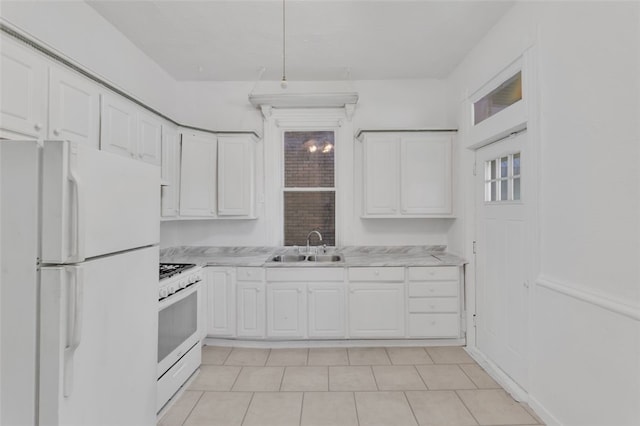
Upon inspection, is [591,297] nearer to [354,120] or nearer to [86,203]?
[86,203]

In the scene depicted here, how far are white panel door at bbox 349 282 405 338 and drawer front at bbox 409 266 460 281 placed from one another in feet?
0.58

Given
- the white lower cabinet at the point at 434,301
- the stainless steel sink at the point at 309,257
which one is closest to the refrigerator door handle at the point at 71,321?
the stainless steel sink at the point at 309,257

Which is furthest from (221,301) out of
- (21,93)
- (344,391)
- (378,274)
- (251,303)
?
(21,93)

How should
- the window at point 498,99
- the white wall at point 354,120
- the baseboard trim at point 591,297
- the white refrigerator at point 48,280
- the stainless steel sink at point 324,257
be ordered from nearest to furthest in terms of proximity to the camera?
the white refrigerator at point 48,280, the baseboard trim at point 591,297, the window at point 498,99, the stainless steel sink at point 324,257, the white wall at point 354,120

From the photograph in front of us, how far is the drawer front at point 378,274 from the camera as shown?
3416 mm

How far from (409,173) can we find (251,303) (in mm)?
2220

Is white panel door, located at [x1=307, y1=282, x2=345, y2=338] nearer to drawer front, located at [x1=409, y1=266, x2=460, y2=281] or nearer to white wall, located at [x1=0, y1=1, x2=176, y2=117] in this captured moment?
drawer front, located at [x1=409, y1=266, x2=460, y2=281]

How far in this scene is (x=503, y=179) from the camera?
2850 mm

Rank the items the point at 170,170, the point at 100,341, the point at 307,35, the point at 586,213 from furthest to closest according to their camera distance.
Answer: the point at 170,170, the point at 307,35, the point at 586,213, the point at 100,341

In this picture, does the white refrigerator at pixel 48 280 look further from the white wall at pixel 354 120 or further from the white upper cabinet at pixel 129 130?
the white wall at pixel 354 120

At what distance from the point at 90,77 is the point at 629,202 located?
315 cm


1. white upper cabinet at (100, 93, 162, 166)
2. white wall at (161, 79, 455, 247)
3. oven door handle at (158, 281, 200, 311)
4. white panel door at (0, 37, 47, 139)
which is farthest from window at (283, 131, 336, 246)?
white panel door at (0, 37, 47, 139)

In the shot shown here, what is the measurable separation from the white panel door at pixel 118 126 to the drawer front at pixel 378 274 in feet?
7.56

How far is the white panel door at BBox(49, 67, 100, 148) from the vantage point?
6.19 feet
